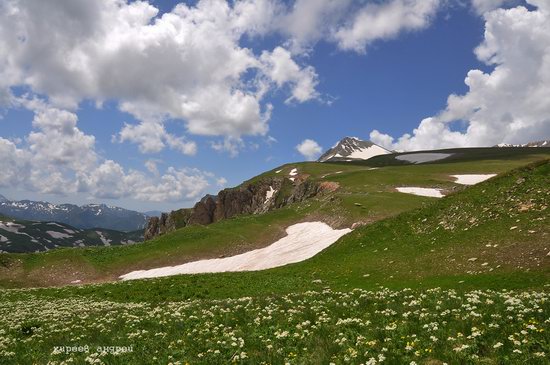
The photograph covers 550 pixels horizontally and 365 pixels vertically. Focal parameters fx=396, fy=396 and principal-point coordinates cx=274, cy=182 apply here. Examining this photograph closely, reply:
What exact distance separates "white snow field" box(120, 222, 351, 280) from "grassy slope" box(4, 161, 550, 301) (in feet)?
40.6

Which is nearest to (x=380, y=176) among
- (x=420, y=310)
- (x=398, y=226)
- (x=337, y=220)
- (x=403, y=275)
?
(x=337, y=220)

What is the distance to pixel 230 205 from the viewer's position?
158m

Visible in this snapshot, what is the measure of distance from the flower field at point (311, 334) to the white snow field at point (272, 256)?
37.4m

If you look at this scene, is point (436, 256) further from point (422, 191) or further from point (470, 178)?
point (470, 178)

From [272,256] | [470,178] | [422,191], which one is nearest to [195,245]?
[272,256]

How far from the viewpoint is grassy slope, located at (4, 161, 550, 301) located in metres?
29.2

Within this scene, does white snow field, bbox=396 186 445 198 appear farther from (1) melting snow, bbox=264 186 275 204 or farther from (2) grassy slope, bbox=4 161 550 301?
(1) melting snow, bbox=264 186 275 204

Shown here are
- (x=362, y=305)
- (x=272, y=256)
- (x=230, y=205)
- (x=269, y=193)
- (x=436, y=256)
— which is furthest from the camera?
(x=230, y=205)

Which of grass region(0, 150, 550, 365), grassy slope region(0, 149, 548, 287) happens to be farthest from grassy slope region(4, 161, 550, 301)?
grassy slope region(0, 149, 548, 287)

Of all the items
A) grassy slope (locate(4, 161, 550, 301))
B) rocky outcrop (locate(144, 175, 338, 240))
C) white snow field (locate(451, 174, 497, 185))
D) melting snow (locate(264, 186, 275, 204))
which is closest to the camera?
grassy slope (locate(4, 161, 550, 301))

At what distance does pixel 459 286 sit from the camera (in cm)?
2667

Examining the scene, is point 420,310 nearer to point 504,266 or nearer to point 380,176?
point 504,266

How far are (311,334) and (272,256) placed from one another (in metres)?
47.9

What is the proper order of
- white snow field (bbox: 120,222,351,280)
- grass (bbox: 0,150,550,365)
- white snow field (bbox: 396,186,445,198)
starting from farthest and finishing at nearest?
white snow field (bbox: 396,186,445,198)
white snow field (bbox: 120,222,351,280)
grass (bbox: 0,150,550,365)
